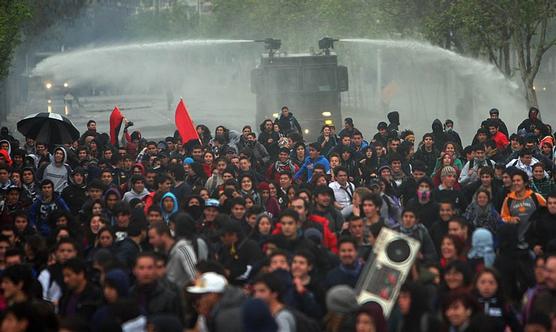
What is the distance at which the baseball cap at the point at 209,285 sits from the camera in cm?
902

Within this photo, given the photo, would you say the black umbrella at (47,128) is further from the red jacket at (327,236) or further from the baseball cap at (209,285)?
the baseball cap at (209,285)

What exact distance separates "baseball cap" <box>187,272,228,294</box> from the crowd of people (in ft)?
0.04

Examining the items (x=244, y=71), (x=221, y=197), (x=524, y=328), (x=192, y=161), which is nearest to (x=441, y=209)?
(x=221, y=197)

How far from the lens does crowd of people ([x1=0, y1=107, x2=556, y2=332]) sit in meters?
8.88

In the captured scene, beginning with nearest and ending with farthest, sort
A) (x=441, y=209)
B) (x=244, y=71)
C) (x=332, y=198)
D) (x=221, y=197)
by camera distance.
A: (x=441, y=209)
(x=332, y=198)
(x=221, y=197)
(x=244, y=71)

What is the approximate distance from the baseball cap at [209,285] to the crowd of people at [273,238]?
0.04ft

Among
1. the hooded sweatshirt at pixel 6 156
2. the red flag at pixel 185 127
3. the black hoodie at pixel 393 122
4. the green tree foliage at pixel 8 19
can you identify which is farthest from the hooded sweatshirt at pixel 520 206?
the green tree foliage at pixel 8 19

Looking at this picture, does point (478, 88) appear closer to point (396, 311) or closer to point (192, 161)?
point (192, 161)

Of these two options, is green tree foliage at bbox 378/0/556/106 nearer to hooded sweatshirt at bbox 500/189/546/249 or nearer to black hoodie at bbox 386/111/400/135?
black hoodie at bbox 386/111/400/135

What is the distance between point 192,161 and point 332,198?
4.83 metres

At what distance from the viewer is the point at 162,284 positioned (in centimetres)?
998

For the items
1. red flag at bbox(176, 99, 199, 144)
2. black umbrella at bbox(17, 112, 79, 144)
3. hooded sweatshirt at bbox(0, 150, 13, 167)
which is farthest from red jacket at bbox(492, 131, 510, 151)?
hooded sweatshirt at bbox(0, 150, 13, 167)

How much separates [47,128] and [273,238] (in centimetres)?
855

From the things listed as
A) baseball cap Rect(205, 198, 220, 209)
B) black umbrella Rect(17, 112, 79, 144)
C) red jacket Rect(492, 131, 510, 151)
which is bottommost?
baseball cap Rect(205, 198, 220, 209)
